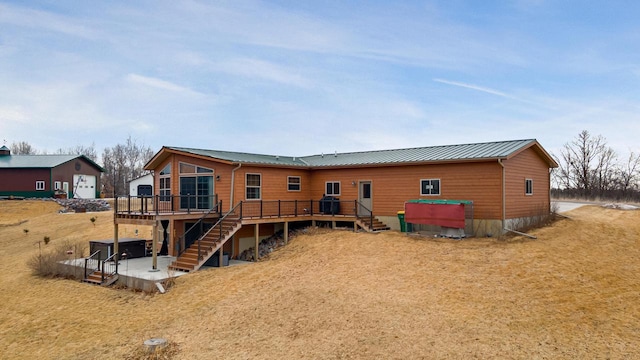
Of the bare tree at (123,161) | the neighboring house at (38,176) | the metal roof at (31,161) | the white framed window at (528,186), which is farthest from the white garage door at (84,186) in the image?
the white framed window at (528,186)

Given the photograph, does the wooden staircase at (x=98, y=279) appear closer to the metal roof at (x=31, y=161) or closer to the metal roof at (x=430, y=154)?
the metal roof at (x=430, y=154)

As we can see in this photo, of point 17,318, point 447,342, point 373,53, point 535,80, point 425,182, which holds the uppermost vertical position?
point 373,53

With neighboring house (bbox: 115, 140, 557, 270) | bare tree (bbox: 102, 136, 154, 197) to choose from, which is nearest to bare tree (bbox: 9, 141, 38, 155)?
bare tree (bbox: 102, 136, 154, 197)

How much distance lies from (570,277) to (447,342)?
5.45 meters

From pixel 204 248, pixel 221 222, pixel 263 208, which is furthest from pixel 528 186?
pixel 204 248

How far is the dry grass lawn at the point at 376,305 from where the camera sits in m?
9.23

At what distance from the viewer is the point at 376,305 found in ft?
36.9

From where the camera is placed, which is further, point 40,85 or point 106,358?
point 40,85

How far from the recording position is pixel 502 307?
34.9ft

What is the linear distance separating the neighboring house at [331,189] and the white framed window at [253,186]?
0.15ft

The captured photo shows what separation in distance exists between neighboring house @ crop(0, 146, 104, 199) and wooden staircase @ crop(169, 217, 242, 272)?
3162cm

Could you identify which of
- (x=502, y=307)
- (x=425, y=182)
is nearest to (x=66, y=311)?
(x=502, y=307)

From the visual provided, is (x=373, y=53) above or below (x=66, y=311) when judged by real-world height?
above

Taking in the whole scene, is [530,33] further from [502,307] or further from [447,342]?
[447,342]
